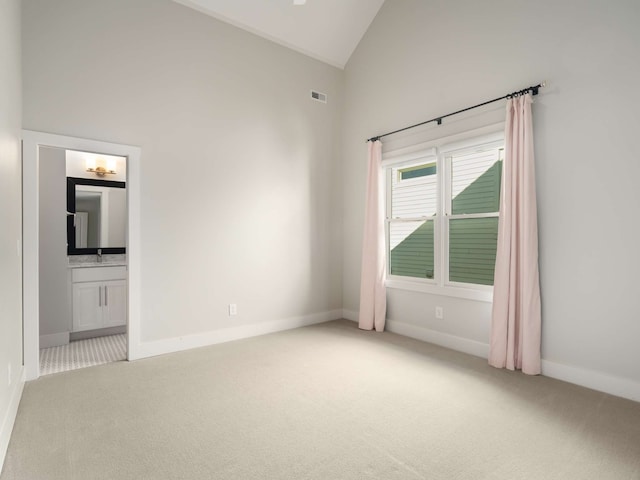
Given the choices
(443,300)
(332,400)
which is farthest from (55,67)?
(443,300)

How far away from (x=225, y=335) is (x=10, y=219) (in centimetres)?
233

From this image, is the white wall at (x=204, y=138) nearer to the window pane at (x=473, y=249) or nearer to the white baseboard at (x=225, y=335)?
the white baseboard at (x=225, y=335)

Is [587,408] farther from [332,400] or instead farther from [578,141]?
[578,141]

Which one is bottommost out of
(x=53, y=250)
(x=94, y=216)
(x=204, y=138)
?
(x=53, y=250)

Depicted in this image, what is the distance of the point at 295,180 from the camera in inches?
185

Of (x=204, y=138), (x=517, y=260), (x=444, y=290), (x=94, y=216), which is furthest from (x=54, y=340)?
(x=517, y=260)

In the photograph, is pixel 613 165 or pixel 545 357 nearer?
pixel 613 165

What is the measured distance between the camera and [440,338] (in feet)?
12.8

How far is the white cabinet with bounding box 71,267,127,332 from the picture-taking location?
4254 millimetres

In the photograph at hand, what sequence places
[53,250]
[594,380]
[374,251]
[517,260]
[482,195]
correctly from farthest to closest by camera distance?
[374,251] < [53,250] < [482,195] < [517,260] < [594,380]

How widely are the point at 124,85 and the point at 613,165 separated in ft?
14.0

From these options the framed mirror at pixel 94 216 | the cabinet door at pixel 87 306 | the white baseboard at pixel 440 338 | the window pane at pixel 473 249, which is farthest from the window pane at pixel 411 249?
the cabinet door at pixel 87 306

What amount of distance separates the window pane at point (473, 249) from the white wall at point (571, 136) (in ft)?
0.94

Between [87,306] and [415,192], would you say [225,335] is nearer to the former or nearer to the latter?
[87,306]
